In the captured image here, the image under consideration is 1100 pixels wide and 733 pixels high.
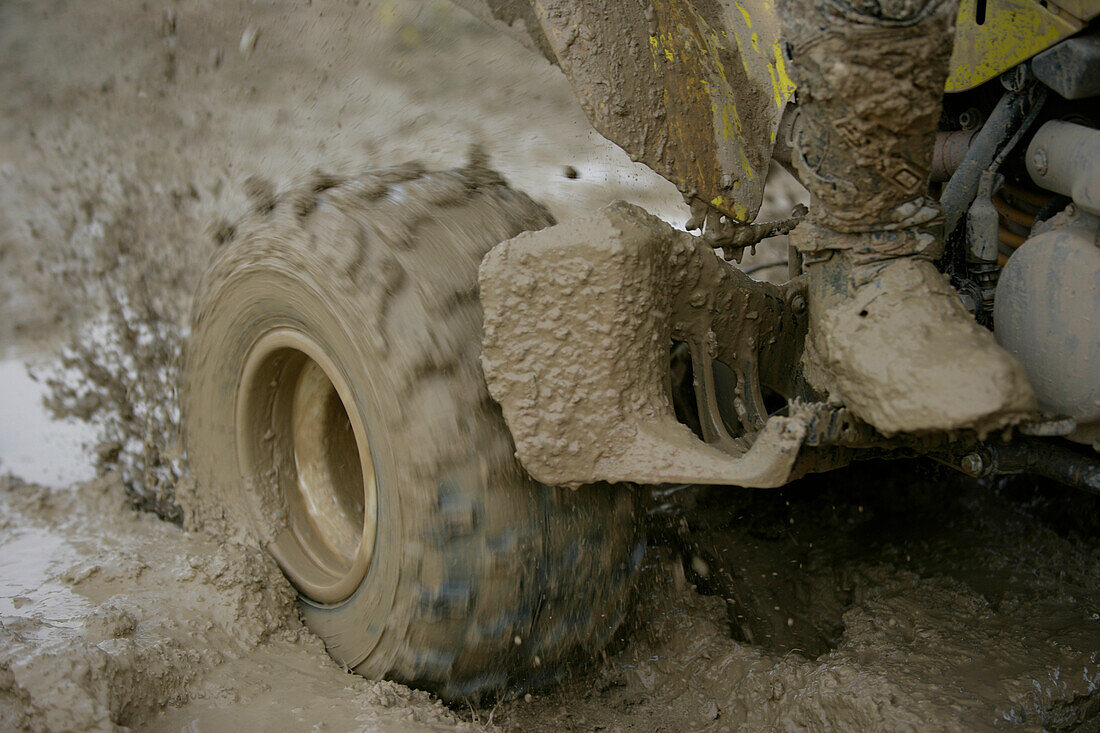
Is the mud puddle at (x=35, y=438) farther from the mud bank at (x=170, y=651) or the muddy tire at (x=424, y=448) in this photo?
the muddy tire at (x=424, y=448)

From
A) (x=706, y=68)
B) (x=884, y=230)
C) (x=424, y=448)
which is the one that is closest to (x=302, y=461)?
(x=424, y=448)

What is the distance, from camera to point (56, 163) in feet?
11.0

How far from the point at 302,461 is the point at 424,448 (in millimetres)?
750

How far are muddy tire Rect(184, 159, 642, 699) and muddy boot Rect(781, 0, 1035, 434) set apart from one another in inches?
23.7

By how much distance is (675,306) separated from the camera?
146 centimetres

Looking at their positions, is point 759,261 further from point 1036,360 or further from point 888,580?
point 1036,360

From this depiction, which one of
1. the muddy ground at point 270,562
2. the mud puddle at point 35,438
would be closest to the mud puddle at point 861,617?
the muddy ground at point 270,562

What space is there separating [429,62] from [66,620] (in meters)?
2.75

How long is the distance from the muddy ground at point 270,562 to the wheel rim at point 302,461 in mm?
95

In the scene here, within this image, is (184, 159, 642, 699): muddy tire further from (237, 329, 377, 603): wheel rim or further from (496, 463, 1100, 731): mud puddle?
(496, 463, 1100, 731): mud puddle

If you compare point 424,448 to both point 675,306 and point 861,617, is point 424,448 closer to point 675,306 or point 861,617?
point 675,306

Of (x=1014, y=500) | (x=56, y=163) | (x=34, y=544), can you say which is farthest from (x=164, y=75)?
(x=1014, y=500)

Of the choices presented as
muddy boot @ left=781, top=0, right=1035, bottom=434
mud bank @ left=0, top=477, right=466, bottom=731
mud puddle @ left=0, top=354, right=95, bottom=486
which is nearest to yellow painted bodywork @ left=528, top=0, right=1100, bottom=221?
muddy boot @ left=781, top=0, right=1035, bottom=434

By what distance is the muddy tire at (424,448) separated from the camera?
146cm
